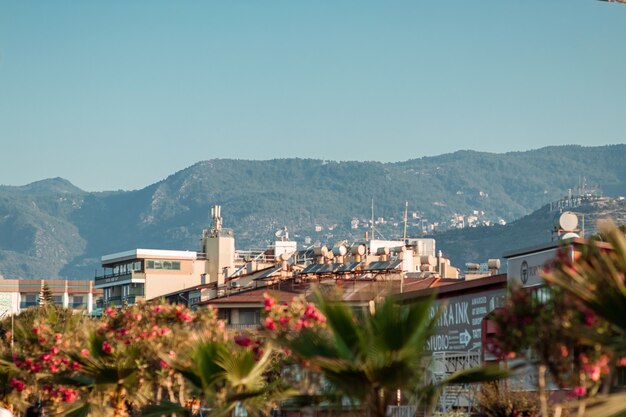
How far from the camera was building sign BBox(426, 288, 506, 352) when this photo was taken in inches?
1861

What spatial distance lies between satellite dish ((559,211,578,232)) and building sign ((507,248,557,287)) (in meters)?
5.82

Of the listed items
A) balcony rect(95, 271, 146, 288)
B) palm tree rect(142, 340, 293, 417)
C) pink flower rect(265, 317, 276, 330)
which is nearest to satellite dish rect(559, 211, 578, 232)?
pink flower rect(265, 317, 276, 330)

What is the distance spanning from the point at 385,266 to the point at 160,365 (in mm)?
57865

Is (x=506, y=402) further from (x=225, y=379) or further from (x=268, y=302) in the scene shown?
(x=225, y=379)

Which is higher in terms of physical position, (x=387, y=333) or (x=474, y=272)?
(x=474, y=272)

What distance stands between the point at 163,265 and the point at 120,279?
8.33 metres

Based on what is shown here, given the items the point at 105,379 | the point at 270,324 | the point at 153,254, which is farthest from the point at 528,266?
the point at 153,254

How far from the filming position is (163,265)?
148 m

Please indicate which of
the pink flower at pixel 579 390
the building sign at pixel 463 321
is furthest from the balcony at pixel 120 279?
the pink flower at pixel 579 390

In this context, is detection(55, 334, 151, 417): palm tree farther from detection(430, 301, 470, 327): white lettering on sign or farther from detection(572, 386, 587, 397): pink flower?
detection(430, 301, 470, 327): white lettering on sign

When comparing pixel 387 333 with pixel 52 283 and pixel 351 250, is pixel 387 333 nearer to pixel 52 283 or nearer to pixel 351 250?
pixel 351 250

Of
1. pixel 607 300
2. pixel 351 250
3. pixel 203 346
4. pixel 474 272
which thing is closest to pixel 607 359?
pixel 607 300

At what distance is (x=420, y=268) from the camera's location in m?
124

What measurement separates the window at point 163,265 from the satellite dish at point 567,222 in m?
101
